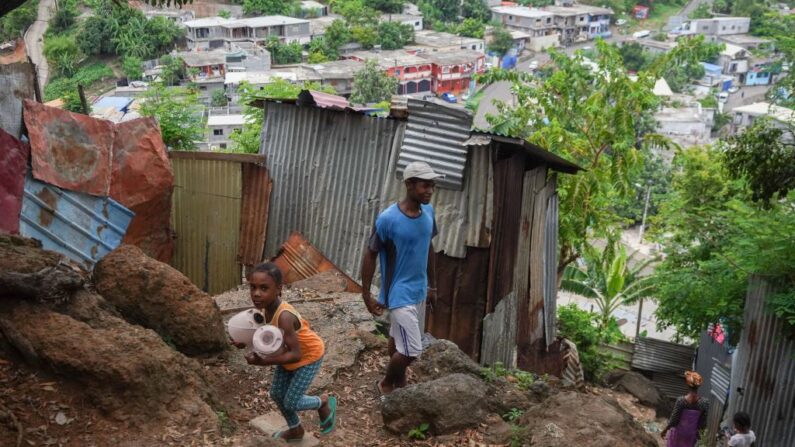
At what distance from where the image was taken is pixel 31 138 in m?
7.14

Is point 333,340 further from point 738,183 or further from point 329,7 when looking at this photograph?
point 329,7

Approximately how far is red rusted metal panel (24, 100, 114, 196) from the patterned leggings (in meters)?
4.16

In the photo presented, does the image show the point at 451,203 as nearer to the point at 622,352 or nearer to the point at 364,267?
the point at 364,267

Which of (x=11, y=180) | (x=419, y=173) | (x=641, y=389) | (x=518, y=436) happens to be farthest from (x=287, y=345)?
(x=641, y=389)

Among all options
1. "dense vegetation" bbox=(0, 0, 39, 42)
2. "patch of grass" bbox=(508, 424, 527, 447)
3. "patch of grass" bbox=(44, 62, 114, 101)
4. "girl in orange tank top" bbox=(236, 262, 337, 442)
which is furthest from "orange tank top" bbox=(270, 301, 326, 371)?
"dense vegetation" bbox=(0, 0, 39, 42)

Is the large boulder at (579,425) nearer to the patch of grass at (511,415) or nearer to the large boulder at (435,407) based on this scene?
the patch of grass at (511,415)

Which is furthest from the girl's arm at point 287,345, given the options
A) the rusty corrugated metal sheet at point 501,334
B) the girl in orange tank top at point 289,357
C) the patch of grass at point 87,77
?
the patch of grass at point 87,77

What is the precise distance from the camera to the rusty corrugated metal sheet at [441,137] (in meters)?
7.38

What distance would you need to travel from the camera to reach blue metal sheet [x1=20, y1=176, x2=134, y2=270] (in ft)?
23.5

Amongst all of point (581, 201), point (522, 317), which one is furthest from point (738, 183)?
point (522, 317)

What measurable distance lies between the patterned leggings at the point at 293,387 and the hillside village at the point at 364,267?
0.96ft

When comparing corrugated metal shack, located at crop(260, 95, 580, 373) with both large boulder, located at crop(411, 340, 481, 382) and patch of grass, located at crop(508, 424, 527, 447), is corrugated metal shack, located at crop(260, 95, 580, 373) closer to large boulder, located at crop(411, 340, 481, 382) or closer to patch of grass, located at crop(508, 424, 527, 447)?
large boulder, located at crop(411, 340, 481, 382)

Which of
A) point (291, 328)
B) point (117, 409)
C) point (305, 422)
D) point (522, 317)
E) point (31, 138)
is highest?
point (31, 138)

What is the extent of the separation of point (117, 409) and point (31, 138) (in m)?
3.82
